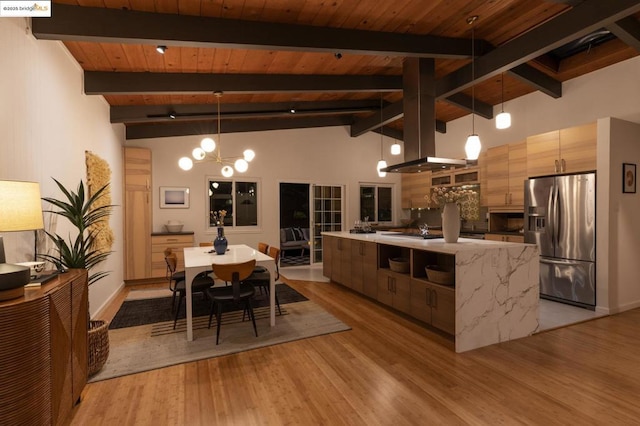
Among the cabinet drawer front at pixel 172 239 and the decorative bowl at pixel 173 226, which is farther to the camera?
the decorative bowl at pixel 173 226

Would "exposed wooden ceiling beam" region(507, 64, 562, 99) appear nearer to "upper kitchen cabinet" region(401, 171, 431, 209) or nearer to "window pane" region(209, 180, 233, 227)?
"upper kitchen cabinet" region(401, 171, 431, 209)

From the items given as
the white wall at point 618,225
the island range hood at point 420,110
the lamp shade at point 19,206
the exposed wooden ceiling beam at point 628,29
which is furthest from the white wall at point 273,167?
the exposed wooden ceiling beam at point 628,29

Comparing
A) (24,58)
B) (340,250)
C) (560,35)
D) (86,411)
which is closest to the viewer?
(86,411)

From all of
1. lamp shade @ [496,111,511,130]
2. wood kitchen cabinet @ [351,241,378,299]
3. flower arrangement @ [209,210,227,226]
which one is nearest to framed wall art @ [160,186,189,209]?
flower arrangement @ [209,210,227,226]

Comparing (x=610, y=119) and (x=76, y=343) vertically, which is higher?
(x=610, y=119)

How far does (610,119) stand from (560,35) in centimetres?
156

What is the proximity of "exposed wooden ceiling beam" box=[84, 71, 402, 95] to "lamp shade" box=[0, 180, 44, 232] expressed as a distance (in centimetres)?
261

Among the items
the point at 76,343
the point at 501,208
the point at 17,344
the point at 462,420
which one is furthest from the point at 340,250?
the point at 17,344

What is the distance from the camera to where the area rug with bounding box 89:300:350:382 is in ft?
9.29

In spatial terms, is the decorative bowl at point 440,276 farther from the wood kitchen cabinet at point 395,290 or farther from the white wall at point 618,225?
the white wall at point 618,225

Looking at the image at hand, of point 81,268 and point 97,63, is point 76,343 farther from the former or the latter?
point 97,63

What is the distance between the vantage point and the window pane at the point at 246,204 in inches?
273

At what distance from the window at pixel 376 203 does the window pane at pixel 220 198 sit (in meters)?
3.16

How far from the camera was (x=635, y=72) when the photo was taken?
407 centimetres
